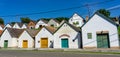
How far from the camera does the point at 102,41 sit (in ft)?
104

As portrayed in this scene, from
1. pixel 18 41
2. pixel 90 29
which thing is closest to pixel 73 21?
pixel 18 41

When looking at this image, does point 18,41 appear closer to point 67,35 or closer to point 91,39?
point 67,35

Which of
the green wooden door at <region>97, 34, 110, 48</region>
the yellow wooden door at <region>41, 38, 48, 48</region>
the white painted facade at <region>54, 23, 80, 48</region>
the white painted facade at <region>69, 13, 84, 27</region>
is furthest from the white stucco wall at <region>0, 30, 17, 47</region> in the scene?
the white painted facade at <region>69, 13, 84, 27</region>

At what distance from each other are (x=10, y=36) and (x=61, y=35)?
1621 centimetres

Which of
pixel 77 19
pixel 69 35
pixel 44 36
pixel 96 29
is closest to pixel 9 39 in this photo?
pixel 44 36

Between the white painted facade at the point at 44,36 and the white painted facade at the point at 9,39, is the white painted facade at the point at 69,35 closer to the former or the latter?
the white painted facade at the point at 44,36

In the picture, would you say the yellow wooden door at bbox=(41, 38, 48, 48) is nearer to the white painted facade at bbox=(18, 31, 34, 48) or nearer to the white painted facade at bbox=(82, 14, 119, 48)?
the white painted facade at bbox=(18, 31, 34, 48)

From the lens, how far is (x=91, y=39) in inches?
1270

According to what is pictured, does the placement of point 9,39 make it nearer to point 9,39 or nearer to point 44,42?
point 9,39

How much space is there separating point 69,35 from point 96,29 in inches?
244

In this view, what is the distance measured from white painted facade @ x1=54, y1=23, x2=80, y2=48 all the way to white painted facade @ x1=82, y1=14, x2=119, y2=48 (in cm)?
215

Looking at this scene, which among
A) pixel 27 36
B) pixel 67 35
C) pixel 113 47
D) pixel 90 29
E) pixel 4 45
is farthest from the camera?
pixel 4 45

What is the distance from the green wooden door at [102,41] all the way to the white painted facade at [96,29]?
24.8 inches

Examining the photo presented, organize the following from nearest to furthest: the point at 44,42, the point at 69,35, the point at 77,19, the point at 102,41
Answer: the point at 102,41, the point at 69,35, the point at 44,42, the point at 77,19
